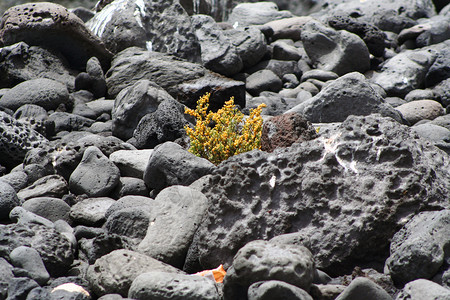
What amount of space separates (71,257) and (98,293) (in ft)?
1.91

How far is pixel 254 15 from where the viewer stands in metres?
13.9

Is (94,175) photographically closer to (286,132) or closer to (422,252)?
(286,132)

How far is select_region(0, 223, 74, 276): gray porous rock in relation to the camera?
385 centimetres

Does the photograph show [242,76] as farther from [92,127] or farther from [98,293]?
[98,293]

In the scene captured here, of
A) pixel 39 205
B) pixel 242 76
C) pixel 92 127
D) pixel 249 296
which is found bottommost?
pixel 242 76

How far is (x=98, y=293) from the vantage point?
354cm

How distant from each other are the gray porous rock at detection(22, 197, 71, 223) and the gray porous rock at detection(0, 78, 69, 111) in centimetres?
307

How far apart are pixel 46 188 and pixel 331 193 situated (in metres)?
2.89

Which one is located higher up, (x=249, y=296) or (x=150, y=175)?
(x=249, y=296)

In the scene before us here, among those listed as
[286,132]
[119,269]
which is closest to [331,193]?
[286,132]

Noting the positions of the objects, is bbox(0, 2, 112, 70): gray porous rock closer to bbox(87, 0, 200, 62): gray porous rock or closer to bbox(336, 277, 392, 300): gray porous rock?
bbox(87, 0, 200, 62): gray porous rock

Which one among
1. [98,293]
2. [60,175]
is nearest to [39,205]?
[60,175]

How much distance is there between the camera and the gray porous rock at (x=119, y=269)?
137 inches

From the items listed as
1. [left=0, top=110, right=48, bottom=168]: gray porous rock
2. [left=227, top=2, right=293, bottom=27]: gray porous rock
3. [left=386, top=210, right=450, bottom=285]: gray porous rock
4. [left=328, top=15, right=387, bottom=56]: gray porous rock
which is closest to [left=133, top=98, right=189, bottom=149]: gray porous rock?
[left=0, top=110, right=48, bottom=168]: gray porous rock
